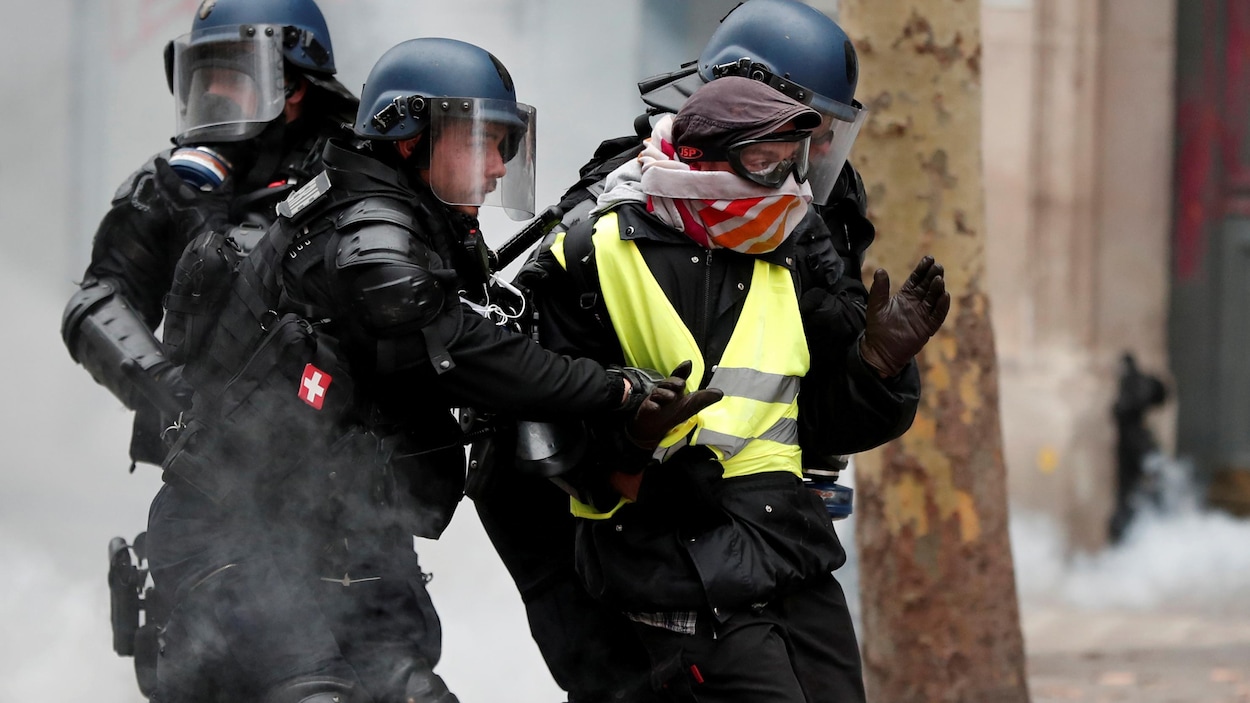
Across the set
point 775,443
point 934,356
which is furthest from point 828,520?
point 934,356

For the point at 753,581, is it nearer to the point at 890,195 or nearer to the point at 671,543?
the point at 671,543

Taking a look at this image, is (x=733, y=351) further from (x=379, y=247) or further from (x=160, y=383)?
(x=160, y=383)

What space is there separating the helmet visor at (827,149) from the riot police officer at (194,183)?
1.06 m

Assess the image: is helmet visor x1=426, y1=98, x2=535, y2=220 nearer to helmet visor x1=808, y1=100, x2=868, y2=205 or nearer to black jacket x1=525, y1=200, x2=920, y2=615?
black jacket x1=525, y1=200, x2=920, y2=615

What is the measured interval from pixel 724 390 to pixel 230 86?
1.51 metres

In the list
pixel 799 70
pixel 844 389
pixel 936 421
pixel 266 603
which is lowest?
pixel 936 421

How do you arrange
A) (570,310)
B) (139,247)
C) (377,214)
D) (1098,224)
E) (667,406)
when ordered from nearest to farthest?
(667,406), (377,214), (570,310), (139,247), (1098,224)

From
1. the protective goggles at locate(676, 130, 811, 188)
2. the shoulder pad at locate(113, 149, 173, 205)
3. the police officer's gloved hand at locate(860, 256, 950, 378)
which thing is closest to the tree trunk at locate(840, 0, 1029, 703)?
the police officer's gloved hand at locate(860, 256, 950, 378)

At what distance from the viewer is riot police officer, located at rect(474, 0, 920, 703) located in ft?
11.0

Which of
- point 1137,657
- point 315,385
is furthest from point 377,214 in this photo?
point 1137,657

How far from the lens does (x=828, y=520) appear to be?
3.06 meters

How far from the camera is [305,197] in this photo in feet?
9.70

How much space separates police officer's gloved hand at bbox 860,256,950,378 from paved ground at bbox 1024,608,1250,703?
3.44 metres

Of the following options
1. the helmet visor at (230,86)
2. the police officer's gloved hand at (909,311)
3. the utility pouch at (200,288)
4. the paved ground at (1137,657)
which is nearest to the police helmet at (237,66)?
the helmet visor at (230,86)
